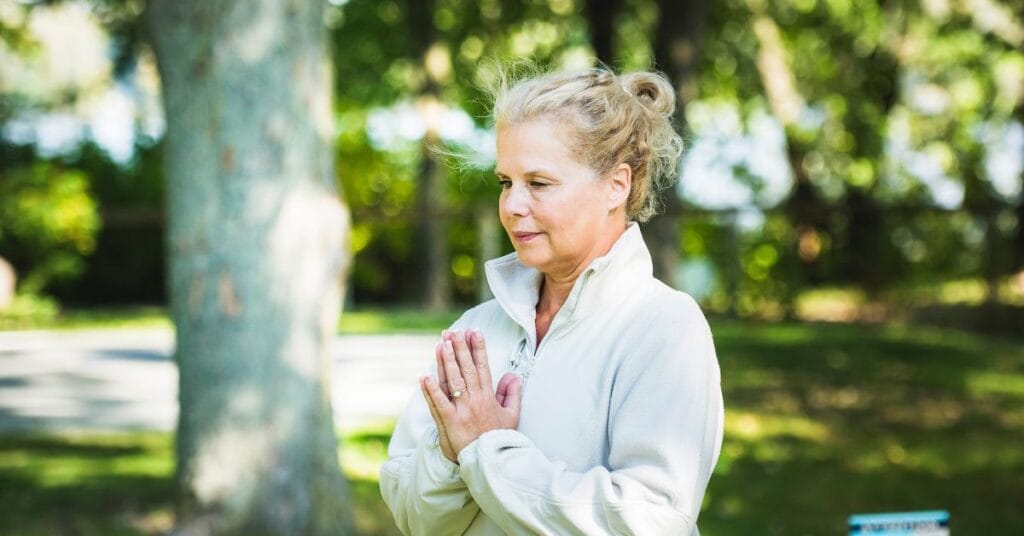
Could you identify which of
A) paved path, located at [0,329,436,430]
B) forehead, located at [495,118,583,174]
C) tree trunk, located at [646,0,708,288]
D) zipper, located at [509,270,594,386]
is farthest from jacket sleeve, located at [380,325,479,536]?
tree trunk, located at [646,0,708,288]

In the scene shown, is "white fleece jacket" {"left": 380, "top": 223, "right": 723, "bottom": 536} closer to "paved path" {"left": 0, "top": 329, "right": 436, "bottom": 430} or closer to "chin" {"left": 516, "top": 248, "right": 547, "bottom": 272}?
"chin" {"left": 516, "top": 248, "right": 547, "bottom": 272}

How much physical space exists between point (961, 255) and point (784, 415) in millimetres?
8169

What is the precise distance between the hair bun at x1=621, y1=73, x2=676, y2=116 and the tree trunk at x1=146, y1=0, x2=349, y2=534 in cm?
386

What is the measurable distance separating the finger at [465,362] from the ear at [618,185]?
0.42 m

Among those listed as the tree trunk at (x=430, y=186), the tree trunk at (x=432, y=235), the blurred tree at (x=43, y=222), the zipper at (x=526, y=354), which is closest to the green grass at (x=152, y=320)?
the tree trunk at (x=432, y=235)

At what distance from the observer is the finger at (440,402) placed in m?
2.45

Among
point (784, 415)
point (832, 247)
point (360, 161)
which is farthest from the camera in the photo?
point (360, 161)

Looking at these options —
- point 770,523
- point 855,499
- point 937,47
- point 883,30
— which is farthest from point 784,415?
point 937,47

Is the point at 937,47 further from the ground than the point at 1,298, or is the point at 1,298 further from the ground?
the point at 937,47

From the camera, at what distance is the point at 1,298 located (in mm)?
19109

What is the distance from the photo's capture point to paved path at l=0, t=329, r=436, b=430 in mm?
10625

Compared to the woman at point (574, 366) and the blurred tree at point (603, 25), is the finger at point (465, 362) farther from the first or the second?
→ the blurred tree at point (603, 25)

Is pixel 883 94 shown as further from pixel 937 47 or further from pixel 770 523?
pixel 770 523

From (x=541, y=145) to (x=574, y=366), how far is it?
441mm
